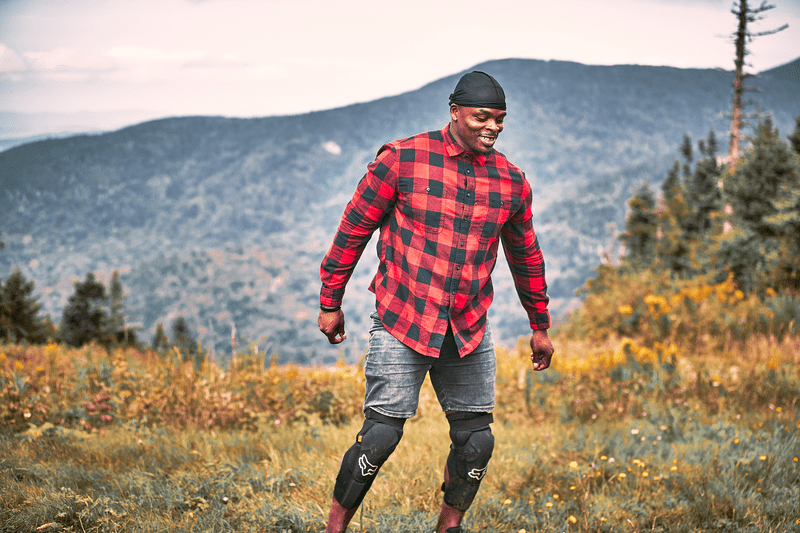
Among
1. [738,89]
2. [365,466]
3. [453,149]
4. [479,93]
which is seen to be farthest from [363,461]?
[738,89]

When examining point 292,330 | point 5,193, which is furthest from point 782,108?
point 5,193

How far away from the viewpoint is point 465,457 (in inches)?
90.4

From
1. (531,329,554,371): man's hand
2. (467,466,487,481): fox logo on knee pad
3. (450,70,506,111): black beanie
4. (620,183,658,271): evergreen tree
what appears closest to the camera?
(450,70,506,111): black beanie

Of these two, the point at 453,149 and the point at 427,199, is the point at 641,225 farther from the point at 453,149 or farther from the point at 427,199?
the point at 427,199

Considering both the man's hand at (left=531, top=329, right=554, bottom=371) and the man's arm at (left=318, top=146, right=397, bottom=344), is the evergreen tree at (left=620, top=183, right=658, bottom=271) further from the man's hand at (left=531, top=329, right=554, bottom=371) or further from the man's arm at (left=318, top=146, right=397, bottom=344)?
the man's arm at (left=318, top=146, right=397, bottom=344)

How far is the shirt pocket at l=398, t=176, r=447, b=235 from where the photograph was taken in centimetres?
209

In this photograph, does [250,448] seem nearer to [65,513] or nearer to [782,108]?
[65,513]

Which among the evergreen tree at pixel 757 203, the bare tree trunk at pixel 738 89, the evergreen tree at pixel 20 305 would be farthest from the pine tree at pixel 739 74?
the evergreen tree at pixel 20 305

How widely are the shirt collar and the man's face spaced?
1.3 inches

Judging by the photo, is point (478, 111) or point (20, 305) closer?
point (478, 111)

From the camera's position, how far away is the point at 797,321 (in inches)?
282

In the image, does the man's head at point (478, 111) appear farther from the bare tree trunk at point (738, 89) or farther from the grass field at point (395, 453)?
the bare tree trunk at point (738, 89)

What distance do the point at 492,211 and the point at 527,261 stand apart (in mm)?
437

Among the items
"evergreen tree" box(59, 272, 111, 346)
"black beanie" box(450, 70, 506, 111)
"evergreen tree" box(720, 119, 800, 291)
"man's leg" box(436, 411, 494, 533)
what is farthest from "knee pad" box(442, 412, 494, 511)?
"evergreen tree" box(59, 272, 111, 346)
